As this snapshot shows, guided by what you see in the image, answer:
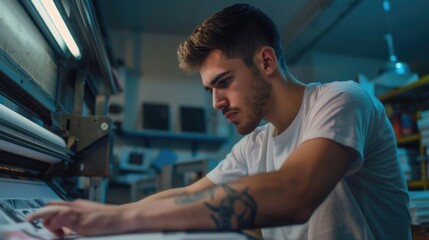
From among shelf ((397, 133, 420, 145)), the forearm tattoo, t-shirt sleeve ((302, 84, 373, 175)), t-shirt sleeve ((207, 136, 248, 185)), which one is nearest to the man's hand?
the forearm tattoo

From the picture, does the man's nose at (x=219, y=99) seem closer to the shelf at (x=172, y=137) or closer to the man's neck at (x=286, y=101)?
the man's neck at (x=286, y=101)

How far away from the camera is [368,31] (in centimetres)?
370

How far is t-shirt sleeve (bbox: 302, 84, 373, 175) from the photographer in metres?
0.76

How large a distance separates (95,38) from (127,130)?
249 centimetres

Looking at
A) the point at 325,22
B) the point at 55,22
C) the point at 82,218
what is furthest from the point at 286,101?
the point at 325,22

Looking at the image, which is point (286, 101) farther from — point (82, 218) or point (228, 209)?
point (82, 218)

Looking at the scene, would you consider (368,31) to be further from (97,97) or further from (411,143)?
(97,97)

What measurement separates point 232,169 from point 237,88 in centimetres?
37

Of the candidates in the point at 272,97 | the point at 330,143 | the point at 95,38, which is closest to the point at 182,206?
the point at 330,143

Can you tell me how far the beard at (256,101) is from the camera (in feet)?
3.42

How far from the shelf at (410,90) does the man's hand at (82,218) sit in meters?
2.62

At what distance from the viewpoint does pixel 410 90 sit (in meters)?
2.82

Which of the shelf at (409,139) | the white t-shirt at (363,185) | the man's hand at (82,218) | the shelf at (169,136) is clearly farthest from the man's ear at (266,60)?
the shelf at (169,136)

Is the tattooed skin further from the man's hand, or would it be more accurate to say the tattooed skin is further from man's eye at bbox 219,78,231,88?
man's eye at bbox 219,78,231,88
